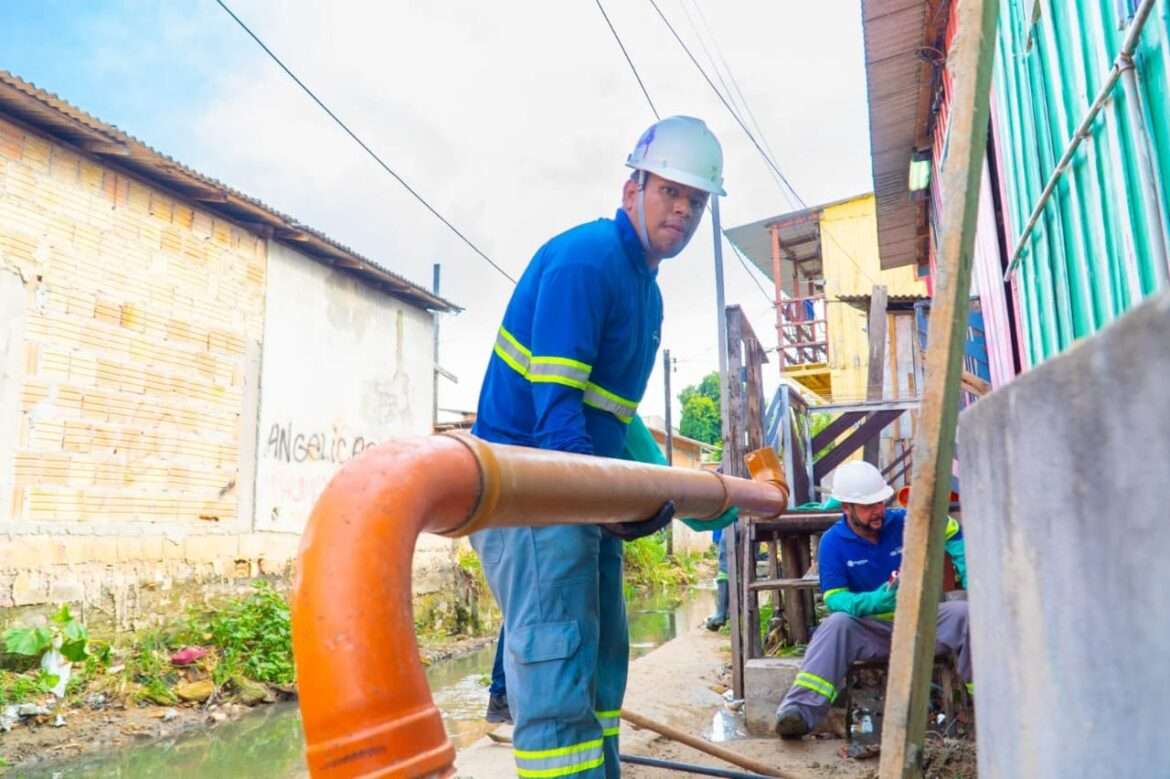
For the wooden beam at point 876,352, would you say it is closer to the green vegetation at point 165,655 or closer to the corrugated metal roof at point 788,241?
the green vegetation at point 165,655

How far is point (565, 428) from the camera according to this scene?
2.12 meters

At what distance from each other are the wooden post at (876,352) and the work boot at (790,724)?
3.94m

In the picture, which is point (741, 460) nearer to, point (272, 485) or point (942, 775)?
point (942, 775)

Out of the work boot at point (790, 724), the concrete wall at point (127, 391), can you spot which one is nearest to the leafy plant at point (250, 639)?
the concrete wall at point (127, 391)

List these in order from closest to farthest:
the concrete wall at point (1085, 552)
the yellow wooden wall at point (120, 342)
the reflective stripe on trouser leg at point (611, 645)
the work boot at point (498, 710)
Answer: the concrete wall at point (1085, 552)
the reflective stripe on trouser leg at point (611, 645)
the work boot at point (498, 710)
the yellow wooden wall at point (120, 342)

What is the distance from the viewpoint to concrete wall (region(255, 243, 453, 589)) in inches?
383

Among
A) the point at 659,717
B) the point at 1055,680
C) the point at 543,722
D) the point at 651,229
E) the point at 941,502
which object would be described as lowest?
the point at 659,717

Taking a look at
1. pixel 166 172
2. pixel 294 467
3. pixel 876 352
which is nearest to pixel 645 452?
pixel 876 352

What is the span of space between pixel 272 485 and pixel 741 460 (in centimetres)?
625

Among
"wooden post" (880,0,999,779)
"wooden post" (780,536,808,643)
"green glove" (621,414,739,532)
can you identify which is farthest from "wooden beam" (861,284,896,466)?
"wooden post" (880,0,999,779)

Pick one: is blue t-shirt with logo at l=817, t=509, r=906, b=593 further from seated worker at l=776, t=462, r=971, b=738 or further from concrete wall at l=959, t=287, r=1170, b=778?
concrete wall at l=959, t=287, r=1170, b=778

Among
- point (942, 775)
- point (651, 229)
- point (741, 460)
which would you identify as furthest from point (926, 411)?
point (741, 460)

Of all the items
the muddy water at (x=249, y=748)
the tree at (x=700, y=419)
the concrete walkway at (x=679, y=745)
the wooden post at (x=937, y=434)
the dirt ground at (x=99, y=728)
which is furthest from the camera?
the tree at (x=700, y=419)

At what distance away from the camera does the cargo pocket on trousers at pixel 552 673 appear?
1981 millimetres
